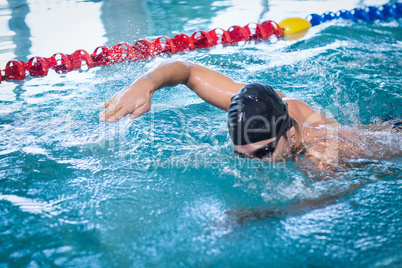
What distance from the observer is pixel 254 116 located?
6.77 feet

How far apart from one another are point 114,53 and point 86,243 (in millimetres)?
3826

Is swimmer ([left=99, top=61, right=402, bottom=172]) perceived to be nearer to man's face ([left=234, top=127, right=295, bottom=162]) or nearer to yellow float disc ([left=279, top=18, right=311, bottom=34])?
man's face ([left=234, top=127, right=295, bottom=162])

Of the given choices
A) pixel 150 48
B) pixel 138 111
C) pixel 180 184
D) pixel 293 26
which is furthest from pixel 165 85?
pixel 293 26

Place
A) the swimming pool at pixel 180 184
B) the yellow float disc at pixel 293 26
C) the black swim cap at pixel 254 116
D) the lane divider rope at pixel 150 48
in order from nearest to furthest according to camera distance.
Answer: the swimming pool at pixel 180 184 < the black swim cap at pixel 254 116 < the lane divider rope at pixel 150 48 < the yellow float disc at pixel 293 26

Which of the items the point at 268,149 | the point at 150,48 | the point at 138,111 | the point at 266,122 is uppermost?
the point at 150,48

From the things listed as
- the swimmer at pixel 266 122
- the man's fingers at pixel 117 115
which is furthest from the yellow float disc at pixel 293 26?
the man's fingers at pixel 117 115

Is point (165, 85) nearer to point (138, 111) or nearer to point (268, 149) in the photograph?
point (138, 111)

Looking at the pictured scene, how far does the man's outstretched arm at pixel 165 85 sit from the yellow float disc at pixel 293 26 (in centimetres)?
430

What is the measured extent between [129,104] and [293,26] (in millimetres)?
5274

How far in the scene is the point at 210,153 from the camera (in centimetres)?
281

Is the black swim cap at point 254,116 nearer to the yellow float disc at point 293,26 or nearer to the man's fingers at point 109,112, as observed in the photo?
the man's fingers at point 109,112

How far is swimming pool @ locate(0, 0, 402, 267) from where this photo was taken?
1.86 metres

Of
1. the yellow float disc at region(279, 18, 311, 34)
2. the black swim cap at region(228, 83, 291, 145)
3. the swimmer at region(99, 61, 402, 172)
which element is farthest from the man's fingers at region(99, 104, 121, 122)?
the yellow float disc at region(279, 18, 311, 34)

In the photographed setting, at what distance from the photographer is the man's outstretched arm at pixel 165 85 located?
2.12 m
